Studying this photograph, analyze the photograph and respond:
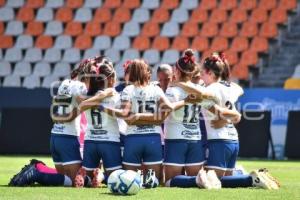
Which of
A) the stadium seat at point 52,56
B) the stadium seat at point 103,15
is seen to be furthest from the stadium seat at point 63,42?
the stadium seat at point 103,15

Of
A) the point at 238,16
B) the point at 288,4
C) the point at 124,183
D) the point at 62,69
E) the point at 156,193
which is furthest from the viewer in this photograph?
the point at 62,69

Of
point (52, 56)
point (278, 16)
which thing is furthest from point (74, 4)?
point (278, 16)

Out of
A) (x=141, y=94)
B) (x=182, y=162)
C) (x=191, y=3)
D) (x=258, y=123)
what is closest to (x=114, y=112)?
(x=141, y=94)

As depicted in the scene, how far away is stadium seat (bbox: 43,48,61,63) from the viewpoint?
86.4ft

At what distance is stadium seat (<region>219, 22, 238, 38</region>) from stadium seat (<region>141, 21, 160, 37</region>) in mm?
2305

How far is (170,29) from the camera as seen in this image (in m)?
25.4

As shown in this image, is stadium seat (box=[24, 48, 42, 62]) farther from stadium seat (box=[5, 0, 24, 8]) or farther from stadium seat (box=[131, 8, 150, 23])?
stadium seat (box=[131, 8, 150, 23])

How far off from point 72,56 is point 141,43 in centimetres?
241

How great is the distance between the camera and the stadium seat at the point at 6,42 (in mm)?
27016

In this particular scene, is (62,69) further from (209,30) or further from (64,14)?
(209,30)

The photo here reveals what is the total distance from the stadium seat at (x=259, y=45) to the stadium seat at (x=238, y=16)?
0.88 meters

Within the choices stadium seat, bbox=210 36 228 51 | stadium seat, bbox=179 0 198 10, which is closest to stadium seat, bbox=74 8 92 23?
stadium seat, bbox=179 0 198 10

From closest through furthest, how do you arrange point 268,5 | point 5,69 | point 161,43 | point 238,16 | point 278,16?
point 278,16
point 268,5
point 238,16
point 161,43
point 5,69

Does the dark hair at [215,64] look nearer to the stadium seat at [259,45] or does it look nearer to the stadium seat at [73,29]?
the stadium seat at [259,45]
